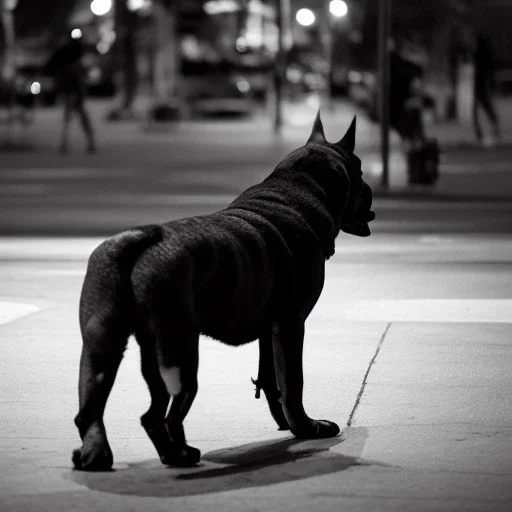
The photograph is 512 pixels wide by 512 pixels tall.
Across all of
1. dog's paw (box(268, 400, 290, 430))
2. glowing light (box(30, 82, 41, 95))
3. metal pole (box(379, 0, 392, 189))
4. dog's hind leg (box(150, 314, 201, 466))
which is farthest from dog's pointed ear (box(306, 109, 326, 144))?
glowing light (box(30, 82, 41, 95))

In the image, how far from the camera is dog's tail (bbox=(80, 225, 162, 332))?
578cm

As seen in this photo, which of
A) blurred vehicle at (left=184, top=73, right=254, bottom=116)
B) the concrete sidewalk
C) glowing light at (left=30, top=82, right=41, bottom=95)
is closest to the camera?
the concrete sidewalk

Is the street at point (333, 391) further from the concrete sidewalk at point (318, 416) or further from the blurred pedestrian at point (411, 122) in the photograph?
the blurred pedestrian at point (411, 122)

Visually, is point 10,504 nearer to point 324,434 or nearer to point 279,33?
point 324,434

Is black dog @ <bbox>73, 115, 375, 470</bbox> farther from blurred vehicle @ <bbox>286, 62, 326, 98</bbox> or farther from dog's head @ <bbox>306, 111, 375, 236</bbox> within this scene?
blurred vehicle @ <bbox>286, 62, 326, 98</bbox>

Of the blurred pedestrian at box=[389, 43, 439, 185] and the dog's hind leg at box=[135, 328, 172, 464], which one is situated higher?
the dog's hind leg at box=[135, 328, 172, 464]

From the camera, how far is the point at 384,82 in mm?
20281

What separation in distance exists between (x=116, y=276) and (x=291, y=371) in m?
1.07

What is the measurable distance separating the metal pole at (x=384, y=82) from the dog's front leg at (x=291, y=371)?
45.6 feet

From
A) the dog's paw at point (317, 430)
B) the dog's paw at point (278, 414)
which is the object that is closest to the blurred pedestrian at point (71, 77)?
the dog's paw at point (278, 414)

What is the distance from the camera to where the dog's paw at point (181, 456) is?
5988 mm

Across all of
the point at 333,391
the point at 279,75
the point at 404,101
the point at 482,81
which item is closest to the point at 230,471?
the point at 333,391

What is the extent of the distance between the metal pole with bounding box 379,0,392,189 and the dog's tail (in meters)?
14.6

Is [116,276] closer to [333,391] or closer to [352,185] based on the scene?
[352,185]
